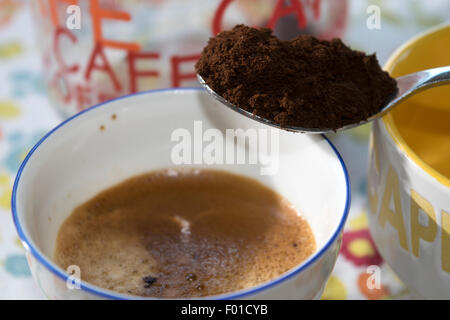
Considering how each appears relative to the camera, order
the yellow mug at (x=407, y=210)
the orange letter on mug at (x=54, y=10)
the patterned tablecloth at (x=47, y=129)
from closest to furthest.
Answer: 1. the yellow mug at (x=407, y=210)
2. the patterned tablecloth at (x=47, y=129)
3. the orange letter on mug at (x=54, y=10)

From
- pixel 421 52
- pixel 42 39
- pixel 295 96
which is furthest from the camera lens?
pixel 42 39

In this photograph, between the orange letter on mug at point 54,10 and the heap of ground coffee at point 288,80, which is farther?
the orange letter on mug at point 54,10

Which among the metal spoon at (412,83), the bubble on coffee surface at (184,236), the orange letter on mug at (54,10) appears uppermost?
the orange letter on mug at (54,10)

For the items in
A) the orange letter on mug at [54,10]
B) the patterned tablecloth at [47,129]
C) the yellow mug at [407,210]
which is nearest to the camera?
the yellow mug at [407,210]

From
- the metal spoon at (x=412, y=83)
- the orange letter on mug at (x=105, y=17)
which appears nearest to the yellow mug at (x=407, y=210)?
the metal spoon at (x=412, y=83)

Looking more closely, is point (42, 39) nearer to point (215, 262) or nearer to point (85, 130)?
point (85, 130)

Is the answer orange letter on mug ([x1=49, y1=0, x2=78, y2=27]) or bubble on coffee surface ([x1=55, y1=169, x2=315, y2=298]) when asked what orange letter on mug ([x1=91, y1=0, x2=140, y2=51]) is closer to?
orange letter on mug ([x1=49, y1=0, x2=78, y2=27])

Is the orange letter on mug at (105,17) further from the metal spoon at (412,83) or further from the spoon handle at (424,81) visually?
the spoon handle at (424,81)
